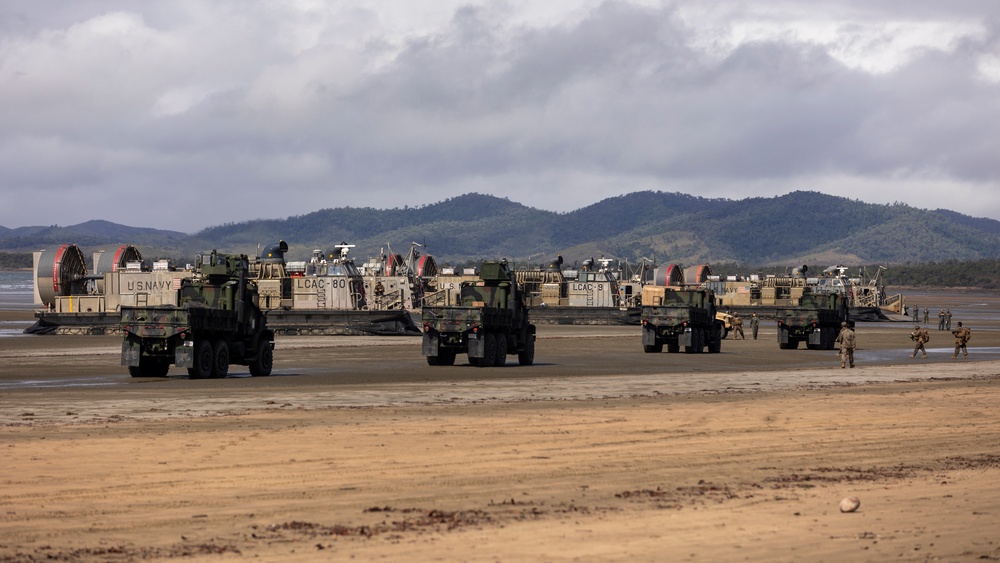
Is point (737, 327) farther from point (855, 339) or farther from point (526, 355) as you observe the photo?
point (526, 355)

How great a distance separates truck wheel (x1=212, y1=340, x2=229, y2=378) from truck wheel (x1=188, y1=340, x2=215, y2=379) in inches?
4.1

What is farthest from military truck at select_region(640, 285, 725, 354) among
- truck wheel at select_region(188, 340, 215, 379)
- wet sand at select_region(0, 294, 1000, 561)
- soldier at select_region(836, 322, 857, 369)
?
truck wheel at select_region(188, 340, 215, 379)

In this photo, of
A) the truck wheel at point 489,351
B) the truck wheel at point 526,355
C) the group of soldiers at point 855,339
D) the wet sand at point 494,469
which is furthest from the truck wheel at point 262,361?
the group of soldiers at point 855,339

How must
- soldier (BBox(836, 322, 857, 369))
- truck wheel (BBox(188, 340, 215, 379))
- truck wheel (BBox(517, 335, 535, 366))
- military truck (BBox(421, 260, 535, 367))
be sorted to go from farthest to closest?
1. truck wheel (BBox(517, 335, 535, 366))
2. soldier (BBox(836, 322, 857, 369))
3. military truck (BBox(421, 260, 535, 367))
4. truck wheel (BBox(188, 340, 215, 379))

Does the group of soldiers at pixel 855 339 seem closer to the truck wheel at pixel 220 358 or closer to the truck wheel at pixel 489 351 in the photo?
the truck wheel at pixel 489 351

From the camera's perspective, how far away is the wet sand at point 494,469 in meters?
10.9

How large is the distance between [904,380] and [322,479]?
2085cm

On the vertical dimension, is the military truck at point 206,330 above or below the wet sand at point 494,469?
above

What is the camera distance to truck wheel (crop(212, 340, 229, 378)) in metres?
30.7

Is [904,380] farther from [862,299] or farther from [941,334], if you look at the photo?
[862,299]

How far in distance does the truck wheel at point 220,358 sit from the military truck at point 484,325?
18.8 feet

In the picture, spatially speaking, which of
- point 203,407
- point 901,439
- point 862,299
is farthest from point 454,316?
point 862,299

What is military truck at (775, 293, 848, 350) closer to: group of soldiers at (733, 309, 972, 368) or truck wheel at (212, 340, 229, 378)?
group of soldiers at (733, 309, 972, 368)

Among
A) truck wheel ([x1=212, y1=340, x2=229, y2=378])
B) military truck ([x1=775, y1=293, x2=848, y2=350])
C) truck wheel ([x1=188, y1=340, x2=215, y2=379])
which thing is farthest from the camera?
military truck ([x1=775, y1=293, x2=848, y2=350])
